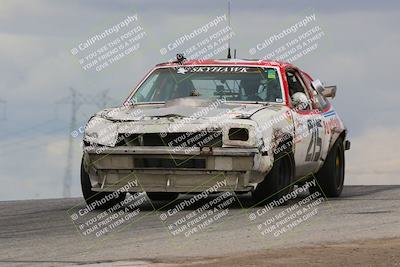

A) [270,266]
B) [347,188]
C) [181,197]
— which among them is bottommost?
[347,188]

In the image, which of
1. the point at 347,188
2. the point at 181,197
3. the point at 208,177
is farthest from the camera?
the point at 347,188

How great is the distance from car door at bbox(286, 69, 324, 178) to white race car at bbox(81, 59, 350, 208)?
0.05 ft

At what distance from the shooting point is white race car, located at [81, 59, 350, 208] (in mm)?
12516

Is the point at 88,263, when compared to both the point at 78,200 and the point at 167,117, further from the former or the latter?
the point at 78,200

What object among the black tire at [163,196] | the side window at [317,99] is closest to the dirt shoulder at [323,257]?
the black tire at [163,196]

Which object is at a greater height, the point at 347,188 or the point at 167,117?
the point at 167,117

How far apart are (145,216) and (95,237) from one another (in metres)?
1.89

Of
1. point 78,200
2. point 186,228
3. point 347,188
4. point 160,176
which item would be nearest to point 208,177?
point 160,176

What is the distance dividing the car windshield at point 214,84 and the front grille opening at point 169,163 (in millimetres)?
1465

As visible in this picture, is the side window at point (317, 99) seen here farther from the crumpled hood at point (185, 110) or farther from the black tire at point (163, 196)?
the black tire at point (163, 196)

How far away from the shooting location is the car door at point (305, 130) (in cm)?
1362

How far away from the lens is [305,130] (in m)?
13.9

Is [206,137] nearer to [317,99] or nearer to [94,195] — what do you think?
[94,195]

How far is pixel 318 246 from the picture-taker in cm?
955
